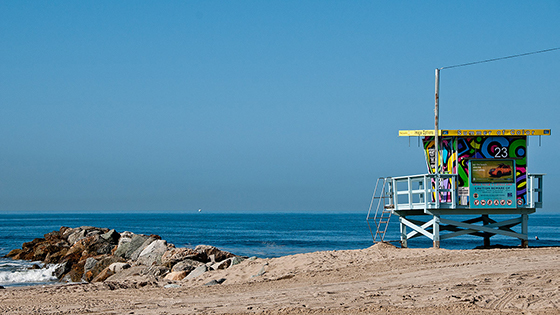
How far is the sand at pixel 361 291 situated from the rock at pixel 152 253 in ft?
22.0

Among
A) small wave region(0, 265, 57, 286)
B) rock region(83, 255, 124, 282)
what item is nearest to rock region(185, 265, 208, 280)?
rock region(83, 255, 124, 282)

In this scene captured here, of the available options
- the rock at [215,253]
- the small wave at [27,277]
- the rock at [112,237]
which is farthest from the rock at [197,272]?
the rock at [112,237]

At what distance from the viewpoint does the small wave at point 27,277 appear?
21.0 m

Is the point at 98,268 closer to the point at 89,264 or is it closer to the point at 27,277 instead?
the point at 89,264

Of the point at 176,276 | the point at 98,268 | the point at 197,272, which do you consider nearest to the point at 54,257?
the point at 98,268

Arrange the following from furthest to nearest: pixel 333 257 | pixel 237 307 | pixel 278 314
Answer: pixel 333 257 → pixel 237 307 → pixel 278 314

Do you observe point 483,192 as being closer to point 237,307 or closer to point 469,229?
point 469,229

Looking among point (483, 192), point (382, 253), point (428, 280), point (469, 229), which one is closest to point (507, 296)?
point (428, 280)

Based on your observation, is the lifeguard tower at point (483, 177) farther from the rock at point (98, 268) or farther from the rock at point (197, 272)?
the rock at point (98, 268)

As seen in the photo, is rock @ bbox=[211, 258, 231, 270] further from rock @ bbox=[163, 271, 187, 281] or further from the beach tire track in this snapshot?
the beach tire track

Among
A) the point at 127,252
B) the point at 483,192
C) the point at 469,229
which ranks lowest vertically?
the point at 127,252

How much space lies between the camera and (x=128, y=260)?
23.4 meters

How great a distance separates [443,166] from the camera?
57.3 ft

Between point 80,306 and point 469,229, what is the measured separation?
41.1 ft
